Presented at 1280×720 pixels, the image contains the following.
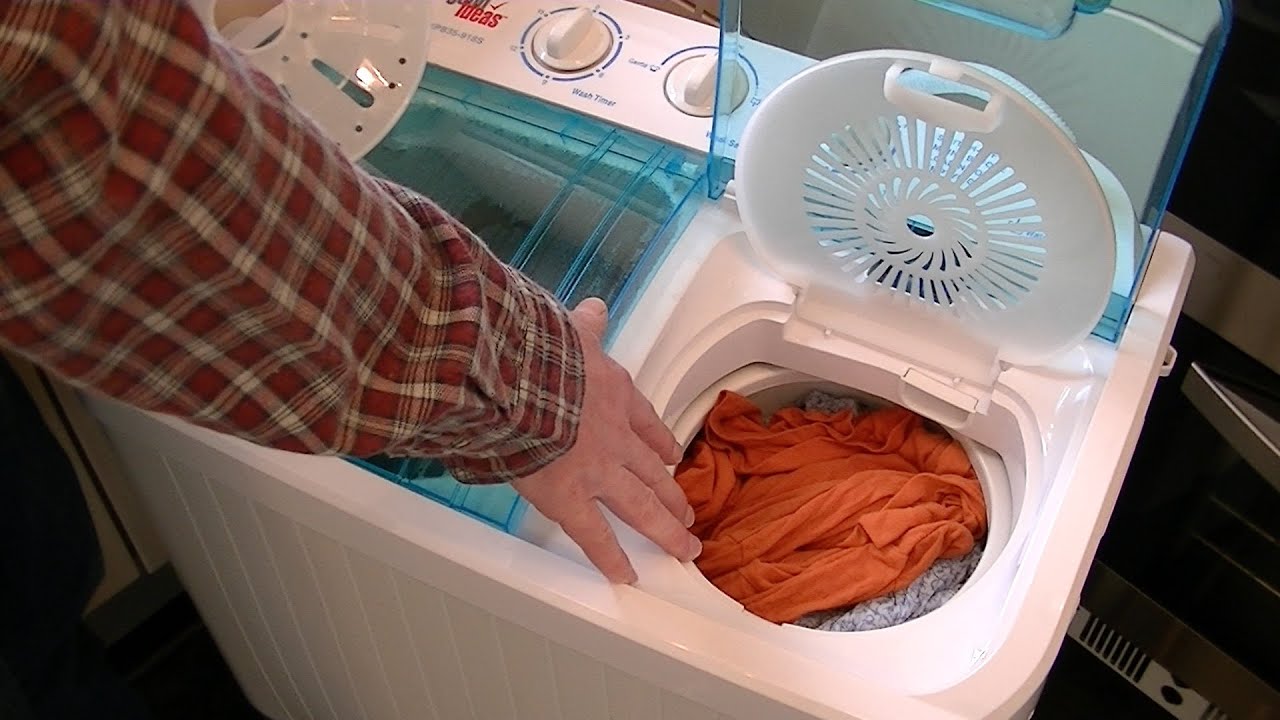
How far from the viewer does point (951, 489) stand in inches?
32.6

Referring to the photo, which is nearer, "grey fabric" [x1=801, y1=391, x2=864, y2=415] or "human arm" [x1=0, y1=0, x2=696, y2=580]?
"human arm" [x1=0, y1=0, x2=696, y2=580]

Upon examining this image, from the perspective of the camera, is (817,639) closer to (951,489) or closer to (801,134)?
(951,489)

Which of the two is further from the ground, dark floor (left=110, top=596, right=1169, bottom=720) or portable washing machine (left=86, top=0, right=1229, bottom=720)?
portable washing machine (left=86, top=0, right=1229, bottom=720)

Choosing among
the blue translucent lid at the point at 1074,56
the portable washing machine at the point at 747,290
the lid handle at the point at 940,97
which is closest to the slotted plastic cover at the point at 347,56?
the portable washing machine at the point at 747,290

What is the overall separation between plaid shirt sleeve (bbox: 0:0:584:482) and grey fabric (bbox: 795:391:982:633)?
0.26 m

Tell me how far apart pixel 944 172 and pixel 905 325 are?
14 cm

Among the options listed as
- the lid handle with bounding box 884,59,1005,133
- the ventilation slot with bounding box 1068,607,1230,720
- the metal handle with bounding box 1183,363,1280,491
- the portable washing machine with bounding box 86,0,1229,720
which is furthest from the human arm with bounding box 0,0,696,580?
the ventilation slot with bounding box 1068,607,1230,720

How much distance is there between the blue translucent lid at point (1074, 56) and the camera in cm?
69

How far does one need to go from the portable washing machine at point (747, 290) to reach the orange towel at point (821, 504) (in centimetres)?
2

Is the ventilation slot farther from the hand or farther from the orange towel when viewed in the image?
the hand

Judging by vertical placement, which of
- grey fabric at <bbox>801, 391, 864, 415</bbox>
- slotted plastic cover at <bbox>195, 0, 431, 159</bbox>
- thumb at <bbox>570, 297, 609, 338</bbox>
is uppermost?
slotted plastic cover at <bbox>195, 0, 431, 159</bbox>

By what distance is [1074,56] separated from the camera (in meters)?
0.73

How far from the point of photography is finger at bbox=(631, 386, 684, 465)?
0.69 metres

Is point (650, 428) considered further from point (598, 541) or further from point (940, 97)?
point (940, 97)
